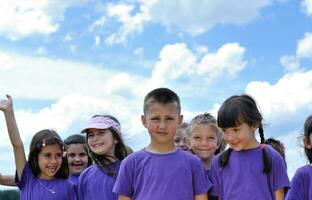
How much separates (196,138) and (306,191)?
50.2 inches

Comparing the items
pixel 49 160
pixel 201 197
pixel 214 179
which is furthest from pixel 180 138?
pixel 201 197

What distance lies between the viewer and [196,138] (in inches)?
211

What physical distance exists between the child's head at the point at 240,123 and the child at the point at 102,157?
144 centimetres

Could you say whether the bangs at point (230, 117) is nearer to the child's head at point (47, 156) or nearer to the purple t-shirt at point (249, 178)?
the purple t-shirt at point (249, 178)

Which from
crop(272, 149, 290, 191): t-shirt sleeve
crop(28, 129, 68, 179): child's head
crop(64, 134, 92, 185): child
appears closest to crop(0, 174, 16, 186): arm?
crop(28, 129, 68, 179): child's head

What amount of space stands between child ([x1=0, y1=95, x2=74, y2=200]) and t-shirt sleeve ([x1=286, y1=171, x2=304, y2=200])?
2505mm

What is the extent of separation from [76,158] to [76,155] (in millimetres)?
43

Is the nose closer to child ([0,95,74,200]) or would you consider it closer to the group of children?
the group of children

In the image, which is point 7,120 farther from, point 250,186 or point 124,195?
point 250,186

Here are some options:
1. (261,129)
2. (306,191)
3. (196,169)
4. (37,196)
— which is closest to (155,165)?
(196,169)

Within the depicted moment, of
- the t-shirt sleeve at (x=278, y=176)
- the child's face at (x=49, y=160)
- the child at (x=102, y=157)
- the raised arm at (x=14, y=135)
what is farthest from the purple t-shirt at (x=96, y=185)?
the t-shirt sleeve at (x=278, y=176)

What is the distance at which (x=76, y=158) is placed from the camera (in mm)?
6570

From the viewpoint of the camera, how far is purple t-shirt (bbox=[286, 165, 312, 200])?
4.75 m

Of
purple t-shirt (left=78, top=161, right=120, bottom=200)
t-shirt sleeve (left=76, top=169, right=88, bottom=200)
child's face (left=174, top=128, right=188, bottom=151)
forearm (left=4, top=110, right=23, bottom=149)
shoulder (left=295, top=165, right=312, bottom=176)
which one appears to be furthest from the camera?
child's face (left=174, top=128, right=188, bottom=151)
